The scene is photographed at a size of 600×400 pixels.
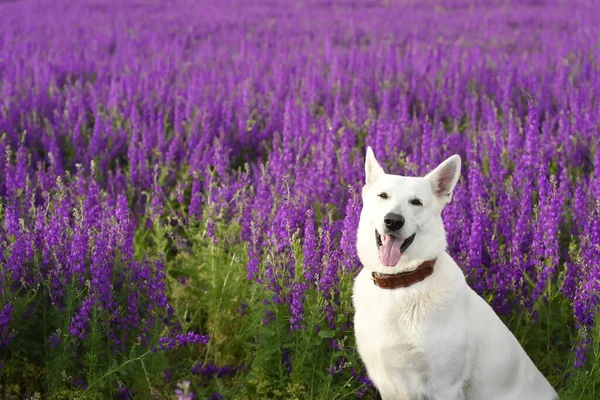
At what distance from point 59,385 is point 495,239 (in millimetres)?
1942

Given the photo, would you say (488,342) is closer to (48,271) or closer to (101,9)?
(48,271)

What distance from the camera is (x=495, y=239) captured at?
322cm

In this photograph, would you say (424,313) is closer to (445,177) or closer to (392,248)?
(392,248)

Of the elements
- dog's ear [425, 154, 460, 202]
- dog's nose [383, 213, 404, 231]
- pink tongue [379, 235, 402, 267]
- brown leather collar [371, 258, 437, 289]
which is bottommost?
brown leather collar [371, 258, 437, 289]

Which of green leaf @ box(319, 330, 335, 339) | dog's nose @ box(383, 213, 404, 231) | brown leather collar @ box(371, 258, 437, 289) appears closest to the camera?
dog's nose @ box(383, 213, 404, 231)

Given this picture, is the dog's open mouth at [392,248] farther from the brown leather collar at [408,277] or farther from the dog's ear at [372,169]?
the dog's ear at [372,169]

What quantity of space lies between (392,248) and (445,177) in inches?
13.2

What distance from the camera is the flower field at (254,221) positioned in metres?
2.84

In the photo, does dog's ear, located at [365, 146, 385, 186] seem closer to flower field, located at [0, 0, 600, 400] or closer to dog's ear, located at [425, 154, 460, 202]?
dog's ear, located at [425, 154, 460, 202]

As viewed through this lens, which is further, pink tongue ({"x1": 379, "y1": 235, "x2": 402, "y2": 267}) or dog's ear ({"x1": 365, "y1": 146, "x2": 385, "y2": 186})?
dog's ear ({"x1": 365, "y1": 146, "x2": 385, "y2": 186})

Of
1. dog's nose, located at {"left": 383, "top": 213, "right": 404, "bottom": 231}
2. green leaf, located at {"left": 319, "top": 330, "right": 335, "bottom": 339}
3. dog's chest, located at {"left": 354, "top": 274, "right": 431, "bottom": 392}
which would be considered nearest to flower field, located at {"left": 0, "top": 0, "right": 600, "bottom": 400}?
green leaf, located at {"left": 319, "top": 330, "right": 335, "bottom": 339}

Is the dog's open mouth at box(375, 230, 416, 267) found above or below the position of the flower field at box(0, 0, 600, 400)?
above

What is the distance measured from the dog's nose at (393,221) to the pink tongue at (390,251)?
0.23 ft

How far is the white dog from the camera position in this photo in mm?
2330
